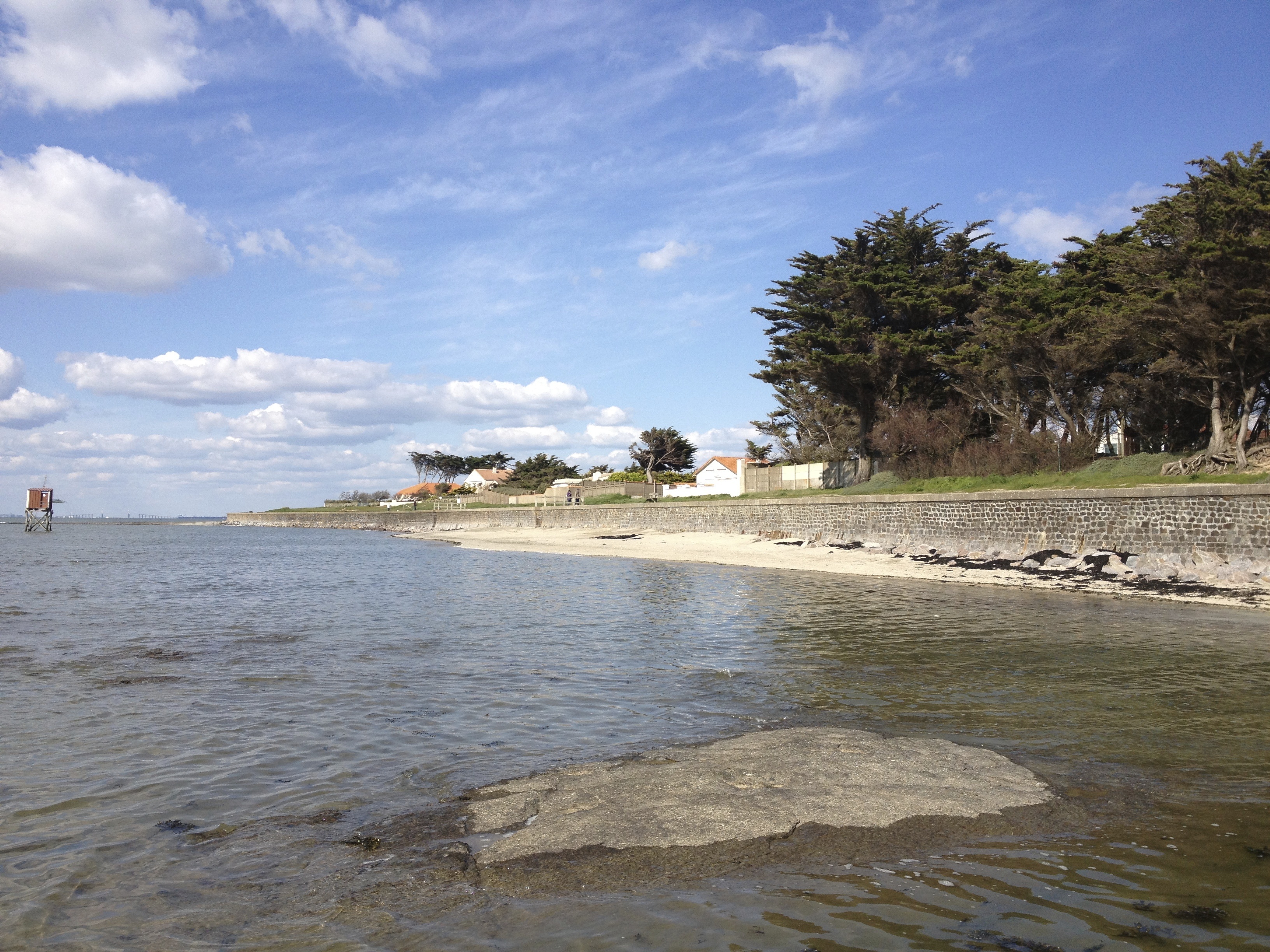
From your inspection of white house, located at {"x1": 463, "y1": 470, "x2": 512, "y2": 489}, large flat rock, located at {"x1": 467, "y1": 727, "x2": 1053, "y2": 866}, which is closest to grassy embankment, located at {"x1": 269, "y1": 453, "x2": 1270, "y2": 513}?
large flat rock, located at {"x1": 467, "y1": 727, "x2": 1053, "y2": 866}

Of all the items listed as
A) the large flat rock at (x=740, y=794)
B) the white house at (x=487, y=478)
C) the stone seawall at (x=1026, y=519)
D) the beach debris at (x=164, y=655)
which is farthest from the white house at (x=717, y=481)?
the white house at (x=487, y=478)

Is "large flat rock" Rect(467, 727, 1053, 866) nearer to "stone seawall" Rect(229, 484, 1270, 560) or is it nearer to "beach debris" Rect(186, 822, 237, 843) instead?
"beach debris" Rect(186, 822, 237, 843)

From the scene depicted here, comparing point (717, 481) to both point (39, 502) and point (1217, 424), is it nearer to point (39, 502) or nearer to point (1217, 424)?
point (1217, 424)

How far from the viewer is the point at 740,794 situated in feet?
17.3

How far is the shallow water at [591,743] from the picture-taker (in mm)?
3811

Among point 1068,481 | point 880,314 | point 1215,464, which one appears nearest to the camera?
point 1215,464

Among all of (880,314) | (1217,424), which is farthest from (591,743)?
(880,314)

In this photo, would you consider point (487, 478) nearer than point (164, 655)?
No

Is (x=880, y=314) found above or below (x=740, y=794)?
above

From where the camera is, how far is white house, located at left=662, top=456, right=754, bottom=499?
175 feet

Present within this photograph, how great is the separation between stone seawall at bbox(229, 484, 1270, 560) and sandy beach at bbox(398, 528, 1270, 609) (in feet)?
3.01

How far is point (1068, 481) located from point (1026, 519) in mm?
3551

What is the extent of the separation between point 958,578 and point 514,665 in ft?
51.7

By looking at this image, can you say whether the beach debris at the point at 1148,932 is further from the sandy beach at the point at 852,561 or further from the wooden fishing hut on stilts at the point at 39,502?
the wooden fishing hut on stilts at the point at 39,502
